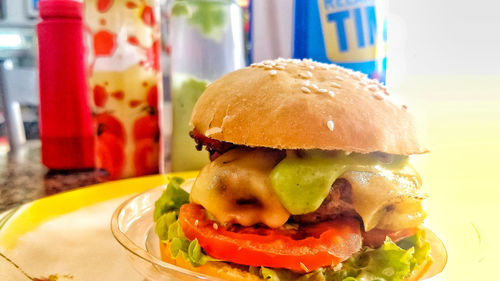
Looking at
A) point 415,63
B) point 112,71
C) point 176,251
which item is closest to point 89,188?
point 112,71

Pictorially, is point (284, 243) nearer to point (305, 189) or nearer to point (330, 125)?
point (305, 189)

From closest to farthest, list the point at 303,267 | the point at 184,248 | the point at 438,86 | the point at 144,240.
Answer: the point at 303,267 < the point at 184,248 < the point at 144,240 < the point at 438,86

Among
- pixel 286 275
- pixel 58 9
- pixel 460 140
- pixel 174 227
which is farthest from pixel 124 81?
pixel 460 140

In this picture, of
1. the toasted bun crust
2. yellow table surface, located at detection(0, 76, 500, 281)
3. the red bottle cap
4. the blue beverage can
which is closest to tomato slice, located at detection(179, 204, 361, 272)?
the toasted bun crust

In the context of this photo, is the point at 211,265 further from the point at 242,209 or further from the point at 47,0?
the point at 47,0

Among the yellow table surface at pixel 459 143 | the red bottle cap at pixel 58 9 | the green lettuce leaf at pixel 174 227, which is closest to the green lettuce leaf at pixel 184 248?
the green lettuce leaf at pixel 174 227

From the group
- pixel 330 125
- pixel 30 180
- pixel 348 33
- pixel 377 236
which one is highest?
pixel 348 33

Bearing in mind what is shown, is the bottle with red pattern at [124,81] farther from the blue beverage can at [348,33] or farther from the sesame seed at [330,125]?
the sesame seed at [330,125]
